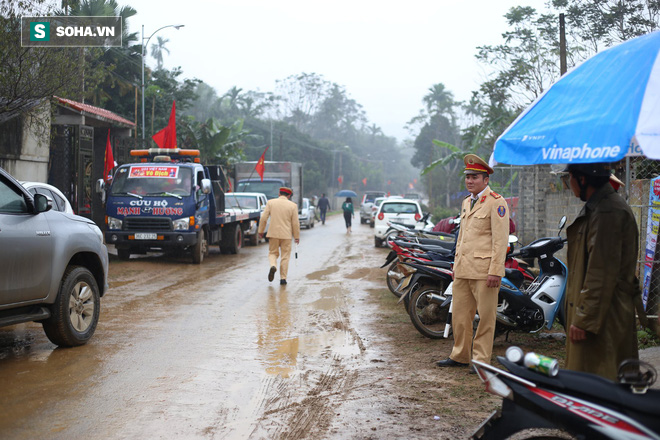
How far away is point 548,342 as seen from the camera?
297 inches

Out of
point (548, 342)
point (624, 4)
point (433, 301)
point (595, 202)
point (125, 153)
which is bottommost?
point (548, 342)

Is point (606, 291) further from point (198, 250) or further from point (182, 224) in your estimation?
point (198, 250)

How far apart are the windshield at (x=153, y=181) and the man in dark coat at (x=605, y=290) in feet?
42.0

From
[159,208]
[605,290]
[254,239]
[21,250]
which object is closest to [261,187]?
[254,239]

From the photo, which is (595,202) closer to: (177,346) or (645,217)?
(177,346)

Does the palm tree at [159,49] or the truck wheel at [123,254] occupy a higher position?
the palm tree at [159,49]

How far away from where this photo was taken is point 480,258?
5926mm

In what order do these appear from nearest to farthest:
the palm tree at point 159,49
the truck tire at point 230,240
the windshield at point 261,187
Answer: the truck tire at point 230,240
the windshield at point 261,187
the palm tree at point 159,49

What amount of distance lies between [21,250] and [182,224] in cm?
937

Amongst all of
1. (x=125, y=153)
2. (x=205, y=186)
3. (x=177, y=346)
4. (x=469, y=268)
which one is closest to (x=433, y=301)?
(x=469, y=268)

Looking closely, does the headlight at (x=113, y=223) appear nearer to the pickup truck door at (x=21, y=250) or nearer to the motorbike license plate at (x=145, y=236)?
the motorbike license plate at (x=145, y=236)

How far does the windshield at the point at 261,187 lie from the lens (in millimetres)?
28328

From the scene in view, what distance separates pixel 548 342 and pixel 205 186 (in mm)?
10044

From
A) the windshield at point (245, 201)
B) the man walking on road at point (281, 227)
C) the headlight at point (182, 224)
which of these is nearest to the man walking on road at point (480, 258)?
the man walking on road at point (281, 227)
